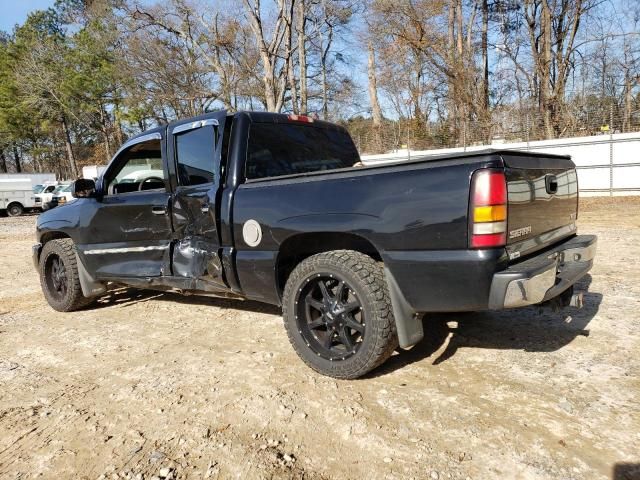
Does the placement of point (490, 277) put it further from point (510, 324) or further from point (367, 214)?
point (510, 324)

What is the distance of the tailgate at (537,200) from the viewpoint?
258cm

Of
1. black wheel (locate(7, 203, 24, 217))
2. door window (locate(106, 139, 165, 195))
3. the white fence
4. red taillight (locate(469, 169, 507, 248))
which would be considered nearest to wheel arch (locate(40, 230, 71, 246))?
door window (locate(106, 139, 165, 195))

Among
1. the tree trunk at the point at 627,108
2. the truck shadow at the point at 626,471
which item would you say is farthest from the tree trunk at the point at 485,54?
the truck shadow at the point at 626,471

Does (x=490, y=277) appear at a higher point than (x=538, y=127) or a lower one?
lower

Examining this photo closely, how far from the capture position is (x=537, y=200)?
286 cm

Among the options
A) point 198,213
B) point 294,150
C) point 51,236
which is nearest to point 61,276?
point 51,236

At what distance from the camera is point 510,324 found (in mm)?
4023

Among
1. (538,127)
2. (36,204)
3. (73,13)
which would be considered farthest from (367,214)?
(73,13)

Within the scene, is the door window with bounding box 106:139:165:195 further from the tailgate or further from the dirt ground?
the tailgate

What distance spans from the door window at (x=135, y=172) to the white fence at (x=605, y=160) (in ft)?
34.6

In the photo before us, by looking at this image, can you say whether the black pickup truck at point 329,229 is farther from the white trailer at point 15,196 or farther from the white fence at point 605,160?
the white trailer at point 15,196

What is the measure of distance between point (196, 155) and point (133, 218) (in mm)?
994

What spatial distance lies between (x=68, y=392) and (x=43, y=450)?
0.71 metres

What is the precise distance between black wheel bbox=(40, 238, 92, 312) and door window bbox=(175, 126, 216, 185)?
190 cm
